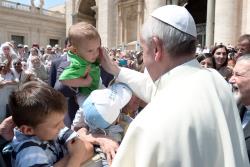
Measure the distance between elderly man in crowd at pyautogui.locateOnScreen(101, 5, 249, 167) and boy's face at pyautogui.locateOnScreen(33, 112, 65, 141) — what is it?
49cm

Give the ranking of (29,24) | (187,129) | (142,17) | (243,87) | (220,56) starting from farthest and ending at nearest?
(29,24) < (142,17) < (220,56) < (243,87) < (187,129)

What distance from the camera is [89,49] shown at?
7.34 feet

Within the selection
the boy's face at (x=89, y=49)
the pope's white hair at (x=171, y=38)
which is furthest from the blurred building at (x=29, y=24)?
the pope's white hair at (x=171, y=38)

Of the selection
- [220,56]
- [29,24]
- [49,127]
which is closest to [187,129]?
[49,127]

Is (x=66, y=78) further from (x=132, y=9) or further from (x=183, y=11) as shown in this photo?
(x=132, y=9)

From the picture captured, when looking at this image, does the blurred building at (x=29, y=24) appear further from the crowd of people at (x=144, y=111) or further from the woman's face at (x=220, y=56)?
the crowd of people at (x=144, y=111)

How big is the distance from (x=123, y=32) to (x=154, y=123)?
19.9m

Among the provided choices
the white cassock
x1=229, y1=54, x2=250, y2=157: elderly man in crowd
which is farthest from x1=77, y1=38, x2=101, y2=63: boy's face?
x1=229, y1=54, x2=250, y2=157: elderly man in crowd

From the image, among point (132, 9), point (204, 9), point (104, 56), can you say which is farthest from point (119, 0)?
point (104, 56)

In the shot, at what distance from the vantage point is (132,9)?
20.4 m

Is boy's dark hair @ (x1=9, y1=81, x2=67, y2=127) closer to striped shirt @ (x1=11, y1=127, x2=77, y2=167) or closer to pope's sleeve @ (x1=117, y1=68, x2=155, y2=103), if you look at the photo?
striped shirt @ (x1=11, y1=127, x2=77, y2=167)

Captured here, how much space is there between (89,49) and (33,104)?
797mm

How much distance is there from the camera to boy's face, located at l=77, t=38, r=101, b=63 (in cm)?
221

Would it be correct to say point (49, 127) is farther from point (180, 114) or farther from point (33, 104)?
point (180, 114)
